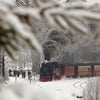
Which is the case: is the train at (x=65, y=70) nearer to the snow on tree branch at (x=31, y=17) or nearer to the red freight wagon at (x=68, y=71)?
the red freight wagon at (x=68, y=71)

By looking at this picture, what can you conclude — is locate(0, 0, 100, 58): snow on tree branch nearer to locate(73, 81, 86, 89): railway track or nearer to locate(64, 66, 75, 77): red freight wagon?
locate(73, 81, 86, 89): railway track

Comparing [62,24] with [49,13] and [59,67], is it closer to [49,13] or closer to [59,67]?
[49,13]

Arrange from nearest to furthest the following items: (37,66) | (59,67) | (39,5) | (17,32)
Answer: (17,32) < (39,5) < (59,67) < (37,66)

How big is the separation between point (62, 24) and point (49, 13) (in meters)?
0.08

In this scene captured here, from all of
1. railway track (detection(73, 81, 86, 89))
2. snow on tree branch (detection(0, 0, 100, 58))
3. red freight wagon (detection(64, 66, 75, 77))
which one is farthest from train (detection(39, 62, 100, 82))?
snow on tree branch (detection(0, 0, 100, 58))

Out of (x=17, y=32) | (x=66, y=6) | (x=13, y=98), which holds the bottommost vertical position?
(x=13, y=98)

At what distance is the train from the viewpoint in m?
46.9

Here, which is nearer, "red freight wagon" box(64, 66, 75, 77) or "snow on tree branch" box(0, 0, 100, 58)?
"snow on tree branch" box(0, 0, 100, 58)

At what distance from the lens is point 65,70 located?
4841 cm

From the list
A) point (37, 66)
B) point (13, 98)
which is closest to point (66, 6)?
point (13, 98)

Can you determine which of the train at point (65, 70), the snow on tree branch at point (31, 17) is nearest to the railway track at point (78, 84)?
the train at point (65, 70)

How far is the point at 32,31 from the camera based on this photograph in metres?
2.03

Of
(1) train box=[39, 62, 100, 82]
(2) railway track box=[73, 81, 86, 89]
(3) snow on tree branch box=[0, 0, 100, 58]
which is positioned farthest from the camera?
(1) train box=[39, 62, 100, 82]

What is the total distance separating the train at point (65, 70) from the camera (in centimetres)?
4688
